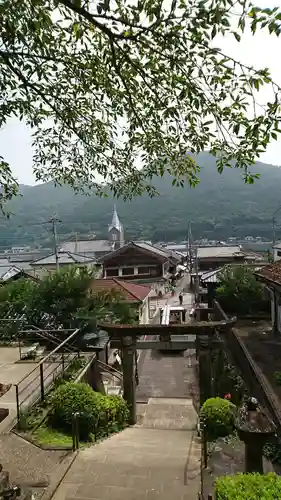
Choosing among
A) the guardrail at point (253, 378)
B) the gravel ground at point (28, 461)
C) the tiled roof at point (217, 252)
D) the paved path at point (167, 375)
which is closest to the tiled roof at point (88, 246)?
the tiled roof at point (217, 252)

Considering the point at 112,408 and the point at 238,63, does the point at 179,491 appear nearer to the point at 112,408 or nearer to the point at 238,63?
the point at 112,408

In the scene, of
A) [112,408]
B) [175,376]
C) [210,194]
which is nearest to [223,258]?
[175,376]

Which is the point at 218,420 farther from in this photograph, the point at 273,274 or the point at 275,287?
the point at 273,274

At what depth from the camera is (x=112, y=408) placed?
382 inches

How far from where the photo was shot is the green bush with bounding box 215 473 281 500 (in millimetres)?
4059

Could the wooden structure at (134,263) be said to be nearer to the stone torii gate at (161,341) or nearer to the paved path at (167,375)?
the paved path at (167,375)

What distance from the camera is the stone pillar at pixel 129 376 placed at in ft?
38.6

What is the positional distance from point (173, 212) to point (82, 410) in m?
121

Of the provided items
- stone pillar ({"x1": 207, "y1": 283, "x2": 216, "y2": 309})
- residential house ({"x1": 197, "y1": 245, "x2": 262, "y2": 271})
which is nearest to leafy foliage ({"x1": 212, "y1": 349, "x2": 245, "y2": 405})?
stone pillar ({"x1": 207, "y1": 283, "x2": 216, "y2": 309})

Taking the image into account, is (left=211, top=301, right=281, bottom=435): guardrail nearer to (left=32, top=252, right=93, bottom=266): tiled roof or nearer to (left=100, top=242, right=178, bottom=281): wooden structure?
(left=32, top=252, right=93, bottom=266): tiled roof

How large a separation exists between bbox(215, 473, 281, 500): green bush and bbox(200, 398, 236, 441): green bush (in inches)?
197

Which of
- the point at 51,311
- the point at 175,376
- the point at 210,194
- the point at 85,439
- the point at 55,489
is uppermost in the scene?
the point at 210,194

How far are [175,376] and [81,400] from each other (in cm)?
1186

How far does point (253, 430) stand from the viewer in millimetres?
5156
